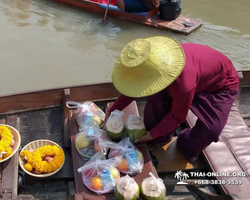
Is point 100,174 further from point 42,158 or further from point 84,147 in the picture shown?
point 42,158

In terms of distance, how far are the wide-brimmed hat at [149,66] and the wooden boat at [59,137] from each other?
71cm

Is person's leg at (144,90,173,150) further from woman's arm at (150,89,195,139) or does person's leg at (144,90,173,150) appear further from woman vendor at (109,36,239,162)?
woman's arm at (150,89,195,139)

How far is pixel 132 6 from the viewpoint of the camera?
4945mm

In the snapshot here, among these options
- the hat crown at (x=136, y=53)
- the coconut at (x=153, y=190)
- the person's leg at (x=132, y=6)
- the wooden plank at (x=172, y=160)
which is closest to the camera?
the hat crown at (x=136, y=53)

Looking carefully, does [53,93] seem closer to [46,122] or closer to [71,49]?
[46,122]

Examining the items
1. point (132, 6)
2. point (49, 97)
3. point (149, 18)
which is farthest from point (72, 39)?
point (49, 97)

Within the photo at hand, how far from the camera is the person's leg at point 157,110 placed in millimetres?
2156

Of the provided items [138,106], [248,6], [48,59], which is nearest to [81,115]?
[138,106]

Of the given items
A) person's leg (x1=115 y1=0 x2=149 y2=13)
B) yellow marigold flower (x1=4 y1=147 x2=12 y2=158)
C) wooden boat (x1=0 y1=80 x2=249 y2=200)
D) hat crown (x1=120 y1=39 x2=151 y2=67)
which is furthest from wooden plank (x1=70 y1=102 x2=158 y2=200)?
person's leg (x1=115 y1=0 x2=149 y2=13)

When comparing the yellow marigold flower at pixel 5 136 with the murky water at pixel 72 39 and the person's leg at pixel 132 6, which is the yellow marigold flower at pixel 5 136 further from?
the person's leg at pixel 132 6

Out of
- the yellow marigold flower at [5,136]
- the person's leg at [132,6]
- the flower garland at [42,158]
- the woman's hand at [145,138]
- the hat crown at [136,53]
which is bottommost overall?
the flower garland at [42,158]

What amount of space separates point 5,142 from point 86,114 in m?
0.64

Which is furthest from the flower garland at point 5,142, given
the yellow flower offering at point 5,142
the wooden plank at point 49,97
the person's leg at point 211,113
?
the person's leg at point 211,113

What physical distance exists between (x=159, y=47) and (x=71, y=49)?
3.29m
